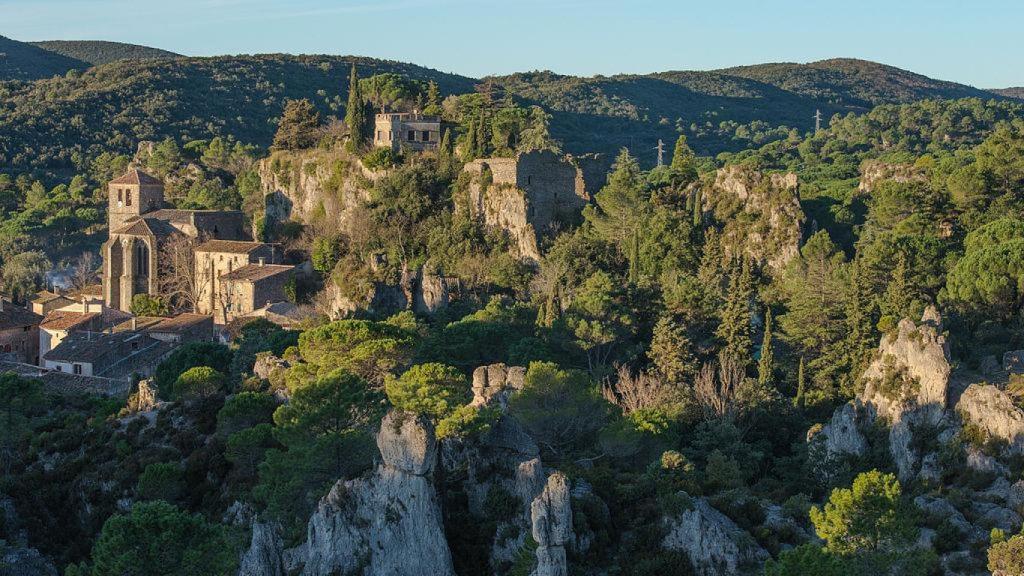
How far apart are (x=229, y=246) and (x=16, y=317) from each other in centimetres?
978

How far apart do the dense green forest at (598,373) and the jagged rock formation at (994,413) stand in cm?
15

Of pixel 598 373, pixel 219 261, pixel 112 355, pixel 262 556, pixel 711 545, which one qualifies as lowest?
pixel 112 355

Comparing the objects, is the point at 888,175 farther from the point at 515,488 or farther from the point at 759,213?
the point at 515,488

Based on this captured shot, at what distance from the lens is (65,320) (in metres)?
52.3

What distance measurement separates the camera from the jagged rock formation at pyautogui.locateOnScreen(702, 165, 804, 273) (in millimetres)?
47094

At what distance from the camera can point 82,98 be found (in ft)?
314

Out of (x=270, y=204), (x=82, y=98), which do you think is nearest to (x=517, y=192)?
(x=270, y=204)

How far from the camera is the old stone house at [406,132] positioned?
54.8 metres

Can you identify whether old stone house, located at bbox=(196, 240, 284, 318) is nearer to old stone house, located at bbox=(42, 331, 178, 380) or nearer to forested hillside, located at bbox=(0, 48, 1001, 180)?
old stone house, located at bbox=(42, 331, 178, 380)

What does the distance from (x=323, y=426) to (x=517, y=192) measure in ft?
69.8

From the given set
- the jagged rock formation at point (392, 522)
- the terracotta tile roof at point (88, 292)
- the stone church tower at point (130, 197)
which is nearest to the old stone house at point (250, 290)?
the terracotta tile roof at point (88, 292)

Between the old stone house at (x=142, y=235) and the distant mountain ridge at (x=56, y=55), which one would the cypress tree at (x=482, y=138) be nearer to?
the old stone house at (x=142, y=235)

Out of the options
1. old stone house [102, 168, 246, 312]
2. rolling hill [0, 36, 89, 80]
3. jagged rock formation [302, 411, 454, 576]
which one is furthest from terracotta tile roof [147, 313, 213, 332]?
rolling hill [0, 36, 89, 80]

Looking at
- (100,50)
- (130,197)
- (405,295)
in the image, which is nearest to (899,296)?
(405,295)
